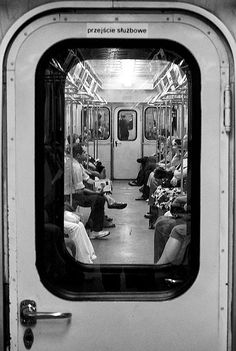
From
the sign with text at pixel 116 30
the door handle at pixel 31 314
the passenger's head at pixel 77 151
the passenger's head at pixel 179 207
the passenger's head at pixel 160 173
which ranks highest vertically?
the sign with text at pixel 116 30

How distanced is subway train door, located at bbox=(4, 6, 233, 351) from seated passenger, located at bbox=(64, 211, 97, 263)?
0.19 metres

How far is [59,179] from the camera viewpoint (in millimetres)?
2354

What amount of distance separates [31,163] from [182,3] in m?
0.81

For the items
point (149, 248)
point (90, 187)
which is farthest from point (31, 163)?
point (90, 187)

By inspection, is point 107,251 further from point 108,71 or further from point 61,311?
point 108,71

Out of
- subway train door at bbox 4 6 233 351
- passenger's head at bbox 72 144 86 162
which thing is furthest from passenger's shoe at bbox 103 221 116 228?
passenger's head at bbox 72 144 86 162

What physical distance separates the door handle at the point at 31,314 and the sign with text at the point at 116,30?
1030 millimetres

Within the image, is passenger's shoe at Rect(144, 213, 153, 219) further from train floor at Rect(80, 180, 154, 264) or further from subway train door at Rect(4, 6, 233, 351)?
subway train door at Rect(4, 6, 233, 351)

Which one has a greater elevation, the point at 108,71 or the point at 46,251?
the point at 108,71

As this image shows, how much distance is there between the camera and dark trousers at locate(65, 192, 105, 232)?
277 centimetres

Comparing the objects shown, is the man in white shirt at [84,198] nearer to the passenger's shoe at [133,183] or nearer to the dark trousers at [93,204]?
the dark trousers at [93,204]

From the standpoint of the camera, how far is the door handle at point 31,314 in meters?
2.16

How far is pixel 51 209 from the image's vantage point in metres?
2.28

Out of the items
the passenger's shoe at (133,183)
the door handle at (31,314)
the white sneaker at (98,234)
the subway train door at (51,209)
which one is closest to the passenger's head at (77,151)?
the passenger's shoe at (133,183)
